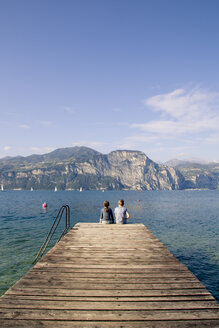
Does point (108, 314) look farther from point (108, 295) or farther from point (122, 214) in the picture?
point (122, 214)

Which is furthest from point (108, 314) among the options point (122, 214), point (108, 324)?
point (122, 214)

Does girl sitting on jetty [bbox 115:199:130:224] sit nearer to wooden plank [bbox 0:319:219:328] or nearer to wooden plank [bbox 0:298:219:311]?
wooden plank [bbox 0:298:219:311]

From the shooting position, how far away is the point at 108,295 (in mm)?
4848

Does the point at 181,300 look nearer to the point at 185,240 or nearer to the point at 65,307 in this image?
the point at 65,307

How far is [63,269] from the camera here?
6.54 metres

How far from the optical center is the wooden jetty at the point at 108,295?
3.94m

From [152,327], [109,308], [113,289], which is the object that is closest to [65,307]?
[109,308]

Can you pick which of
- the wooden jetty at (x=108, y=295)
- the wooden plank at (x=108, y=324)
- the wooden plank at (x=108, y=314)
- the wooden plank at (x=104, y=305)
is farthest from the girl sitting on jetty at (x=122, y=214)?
the wooden plank at (x=108, y=324)

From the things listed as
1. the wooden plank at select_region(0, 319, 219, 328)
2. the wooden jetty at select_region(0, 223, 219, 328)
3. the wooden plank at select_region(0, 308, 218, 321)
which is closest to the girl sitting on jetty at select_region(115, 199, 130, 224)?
the wooden jetty at select_region(0, 223, 219, 328)

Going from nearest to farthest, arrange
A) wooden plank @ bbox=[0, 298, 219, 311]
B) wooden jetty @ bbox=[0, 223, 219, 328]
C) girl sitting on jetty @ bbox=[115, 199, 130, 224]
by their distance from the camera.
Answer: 1. wooden jetty @ bbox=[0, 223, 219, 328]
2. wooden plank @ bbox=[0, 298, 219, 311]
3. girl sitting on jetty @ bbox=[115, 199, 130, 224]

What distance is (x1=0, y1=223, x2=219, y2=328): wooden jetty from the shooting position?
3943mm

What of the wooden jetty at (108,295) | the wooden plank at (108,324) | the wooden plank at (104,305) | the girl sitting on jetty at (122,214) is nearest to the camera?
the wooden plank at (108,324)

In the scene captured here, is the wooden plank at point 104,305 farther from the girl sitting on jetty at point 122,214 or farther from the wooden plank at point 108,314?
the girl sitting on jetty at point 122,214

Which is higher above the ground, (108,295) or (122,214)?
(122,214)
